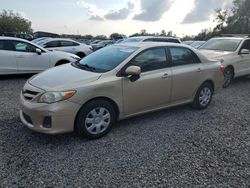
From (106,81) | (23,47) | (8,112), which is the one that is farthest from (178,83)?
(23,47)

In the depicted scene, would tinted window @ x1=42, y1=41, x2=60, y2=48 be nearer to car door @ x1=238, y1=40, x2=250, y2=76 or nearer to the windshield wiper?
the windshield wiper

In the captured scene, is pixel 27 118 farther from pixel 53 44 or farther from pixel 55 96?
pixel 53 44

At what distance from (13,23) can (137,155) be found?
55.5 m

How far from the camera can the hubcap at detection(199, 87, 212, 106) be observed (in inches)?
223

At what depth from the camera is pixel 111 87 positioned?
4031 mm

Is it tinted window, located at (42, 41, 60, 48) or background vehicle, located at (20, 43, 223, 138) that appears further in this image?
tinted window, located at (42, 41, 60, 48)

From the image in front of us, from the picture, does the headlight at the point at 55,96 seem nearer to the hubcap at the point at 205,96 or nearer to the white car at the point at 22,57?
the hubcap at the point at 205,96

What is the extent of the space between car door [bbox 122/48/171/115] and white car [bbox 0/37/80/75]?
5243mm

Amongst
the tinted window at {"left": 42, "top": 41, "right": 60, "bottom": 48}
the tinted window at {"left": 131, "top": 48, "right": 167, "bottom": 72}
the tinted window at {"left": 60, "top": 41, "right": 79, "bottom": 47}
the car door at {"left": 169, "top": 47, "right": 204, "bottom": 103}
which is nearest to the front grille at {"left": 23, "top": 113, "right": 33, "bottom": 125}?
the tinted window at {"left": 131, "top": 48, "right": 167, "bottom": 72}

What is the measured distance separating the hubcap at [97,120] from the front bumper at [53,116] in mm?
266

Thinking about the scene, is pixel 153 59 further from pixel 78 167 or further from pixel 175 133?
pixel 78 167

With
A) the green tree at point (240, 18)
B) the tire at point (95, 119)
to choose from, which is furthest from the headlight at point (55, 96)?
the green tree at point (240, 18)

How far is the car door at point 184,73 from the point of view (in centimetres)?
501

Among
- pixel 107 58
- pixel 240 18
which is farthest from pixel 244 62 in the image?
pixel 240 18
